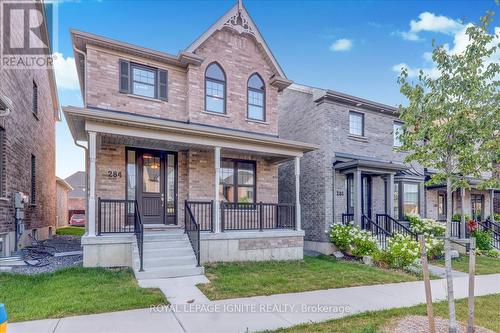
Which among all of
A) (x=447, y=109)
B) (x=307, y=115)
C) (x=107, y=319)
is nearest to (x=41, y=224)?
(x=107, y=319)

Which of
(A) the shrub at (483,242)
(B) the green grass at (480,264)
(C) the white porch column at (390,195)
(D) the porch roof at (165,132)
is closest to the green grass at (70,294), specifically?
(D) the porch roof at (165,132)

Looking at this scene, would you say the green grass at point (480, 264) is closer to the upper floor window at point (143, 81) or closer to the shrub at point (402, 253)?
the shrub at point (402, 253)

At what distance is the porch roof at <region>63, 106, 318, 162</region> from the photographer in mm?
7672

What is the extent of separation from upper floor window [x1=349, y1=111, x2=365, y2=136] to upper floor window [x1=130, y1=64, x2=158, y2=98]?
7.89 metres

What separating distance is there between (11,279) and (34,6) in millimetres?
9992

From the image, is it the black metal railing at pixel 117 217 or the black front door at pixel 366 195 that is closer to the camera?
the black metal railing at pixel 117 217

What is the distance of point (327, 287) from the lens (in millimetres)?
6781

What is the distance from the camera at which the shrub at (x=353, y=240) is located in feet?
33.6

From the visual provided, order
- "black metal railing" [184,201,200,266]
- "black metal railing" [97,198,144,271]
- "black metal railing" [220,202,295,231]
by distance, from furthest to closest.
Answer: "black metal railing" [220,202,295,231] → "black metal railing" [97,198,144,271] → "black metal railing" [184,201,200,266]

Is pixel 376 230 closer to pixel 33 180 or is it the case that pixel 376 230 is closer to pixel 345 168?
pixel 345 168

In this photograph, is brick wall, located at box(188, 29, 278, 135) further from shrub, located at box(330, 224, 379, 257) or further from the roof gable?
shrub, located at box(330, 224, 379, 257)

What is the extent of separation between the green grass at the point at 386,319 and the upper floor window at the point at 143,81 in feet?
27.4

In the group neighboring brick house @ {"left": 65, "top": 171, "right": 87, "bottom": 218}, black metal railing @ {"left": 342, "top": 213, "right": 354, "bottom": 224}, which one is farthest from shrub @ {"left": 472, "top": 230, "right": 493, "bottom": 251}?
neighboring brick house @ {"left": 65, "top": 171, "right": 87, "bottom": 218}

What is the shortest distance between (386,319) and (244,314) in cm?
227
